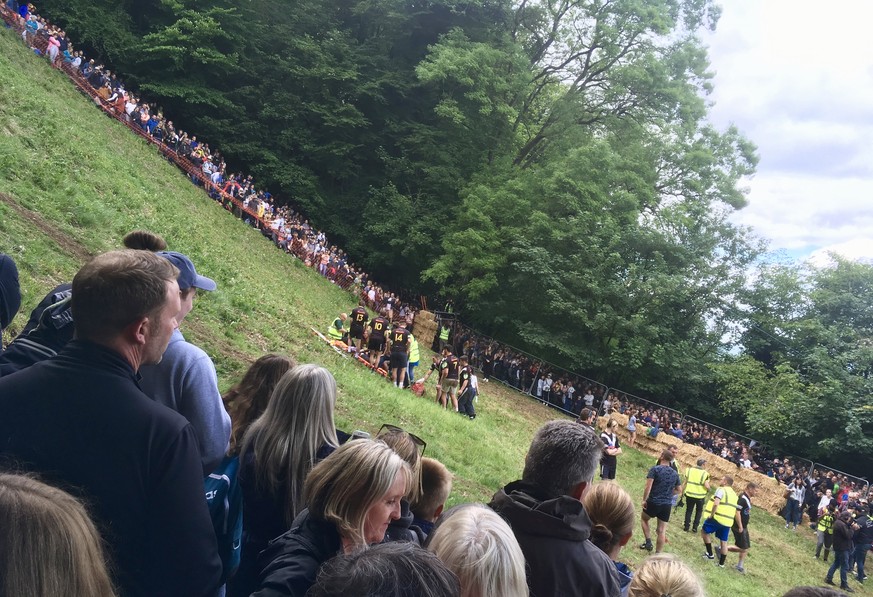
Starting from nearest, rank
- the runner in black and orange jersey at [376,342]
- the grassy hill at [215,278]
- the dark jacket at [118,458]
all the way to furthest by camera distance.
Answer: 1. the dark jacket at [118,458]
2. the grassy hill at [215,278]
3. the runner in black and orange jersey at [376,342]

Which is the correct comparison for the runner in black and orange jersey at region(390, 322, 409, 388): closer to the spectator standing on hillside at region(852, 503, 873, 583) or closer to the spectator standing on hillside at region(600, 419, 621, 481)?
the spectator standing on hillside at region(600, 419, 621, 481)

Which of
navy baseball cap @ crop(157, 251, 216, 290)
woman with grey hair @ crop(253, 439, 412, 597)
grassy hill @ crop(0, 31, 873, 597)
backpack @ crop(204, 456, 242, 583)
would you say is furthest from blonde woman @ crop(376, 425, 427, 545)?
grassy hill @ crop(0, 31, 873, 597)

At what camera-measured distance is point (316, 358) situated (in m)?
13.2

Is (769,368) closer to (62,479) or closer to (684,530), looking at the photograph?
(684,530)

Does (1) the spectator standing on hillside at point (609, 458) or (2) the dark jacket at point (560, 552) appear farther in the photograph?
(1) the spectator standing on hillside at point (609, 458)

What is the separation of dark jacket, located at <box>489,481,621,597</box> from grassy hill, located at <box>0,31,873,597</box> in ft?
21.5

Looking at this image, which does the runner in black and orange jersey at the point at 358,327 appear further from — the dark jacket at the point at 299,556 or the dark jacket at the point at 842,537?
the dark jacket at the point at 299,556

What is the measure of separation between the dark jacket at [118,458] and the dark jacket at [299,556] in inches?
9.6

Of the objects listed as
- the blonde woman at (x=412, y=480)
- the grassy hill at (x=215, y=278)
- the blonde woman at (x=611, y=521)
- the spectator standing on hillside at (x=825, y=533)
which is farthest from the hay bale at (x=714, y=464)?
the blonde woman at (x=412, y=480)

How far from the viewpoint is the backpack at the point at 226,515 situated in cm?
289

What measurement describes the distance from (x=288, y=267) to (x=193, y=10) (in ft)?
65.9

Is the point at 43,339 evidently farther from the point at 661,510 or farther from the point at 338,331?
the point at 338,331

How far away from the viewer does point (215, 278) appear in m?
13.8

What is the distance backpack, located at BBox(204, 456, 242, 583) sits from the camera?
9.50 ft
